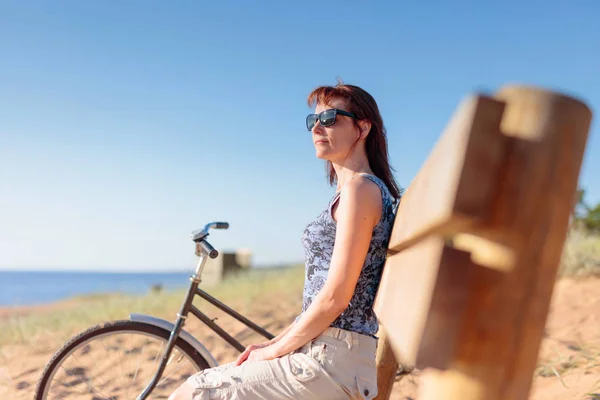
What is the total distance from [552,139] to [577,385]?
2.53 m

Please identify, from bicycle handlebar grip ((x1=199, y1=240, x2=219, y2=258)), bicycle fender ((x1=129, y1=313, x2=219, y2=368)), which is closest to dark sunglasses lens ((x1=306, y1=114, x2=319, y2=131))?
bicycle handlebar grip ((x1=199, y1=240, x2=219, y2=258))

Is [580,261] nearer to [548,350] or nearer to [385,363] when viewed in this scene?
[548,350]

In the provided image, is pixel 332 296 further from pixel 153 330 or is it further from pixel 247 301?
pixel 247 301

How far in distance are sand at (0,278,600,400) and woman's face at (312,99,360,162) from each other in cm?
152

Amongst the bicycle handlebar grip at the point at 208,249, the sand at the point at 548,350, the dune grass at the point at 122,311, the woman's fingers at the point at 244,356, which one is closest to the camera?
the woman's fingers at the point at 244,356

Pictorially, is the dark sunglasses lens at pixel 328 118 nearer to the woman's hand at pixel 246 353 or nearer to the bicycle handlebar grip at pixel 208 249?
the woman's hand at pixel 246 353

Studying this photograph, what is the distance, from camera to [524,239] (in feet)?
2.88

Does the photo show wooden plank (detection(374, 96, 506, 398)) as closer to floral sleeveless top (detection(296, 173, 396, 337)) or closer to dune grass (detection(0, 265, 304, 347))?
floral sleeveless top (detection(296, 173, 396, 337))

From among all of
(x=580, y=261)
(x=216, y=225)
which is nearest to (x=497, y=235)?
(x=216, y=225)

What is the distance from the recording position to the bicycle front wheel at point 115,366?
9.30 feet

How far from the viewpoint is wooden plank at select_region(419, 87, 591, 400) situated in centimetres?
86

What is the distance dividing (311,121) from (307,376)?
34.1 inches

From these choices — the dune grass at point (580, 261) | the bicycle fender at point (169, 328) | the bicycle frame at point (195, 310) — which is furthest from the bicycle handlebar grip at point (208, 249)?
the dune grass at point (580, 261)

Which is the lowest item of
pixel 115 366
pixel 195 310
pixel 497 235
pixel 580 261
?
pixel 115 366
